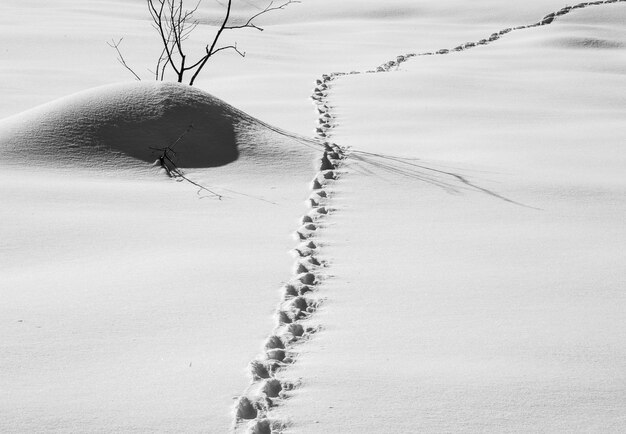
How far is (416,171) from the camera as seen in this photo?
13.8 ft

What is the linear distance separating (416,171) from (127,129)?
1.37 meters

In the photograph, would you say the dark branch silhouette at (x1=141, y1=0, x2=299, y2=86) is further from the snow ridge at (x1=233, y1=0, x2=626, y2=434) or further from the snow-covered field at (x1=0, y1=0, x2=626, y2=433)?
the snow ridge at (x1=233, y1=0, x2=626, y2=434)

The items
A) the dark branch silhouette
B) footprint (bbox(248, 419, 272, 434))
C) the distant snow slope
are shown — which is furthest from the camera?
the dark branch silhouette

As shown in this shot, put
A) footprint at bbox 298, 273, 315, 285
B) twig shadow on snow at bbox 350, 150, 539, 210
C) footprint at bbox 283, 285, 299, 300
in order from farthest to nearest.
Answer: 1. twig shadow on snow at bbox 350, 150, 539, 210
2. footprint at bbox 298, 273, 315, 285
3. footprint at bbox 283, 285, 299, 300

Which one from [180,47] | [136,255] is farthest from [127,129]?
[180,47]

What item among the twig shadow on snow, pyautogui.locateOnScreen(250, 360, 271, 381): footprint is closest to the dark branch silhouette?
the twig shadow on snow

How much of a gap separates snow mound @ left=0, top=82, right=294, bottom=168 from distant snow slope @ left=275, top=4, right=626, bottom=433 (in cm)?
69

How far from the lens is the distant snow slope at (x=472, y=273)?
2.01m

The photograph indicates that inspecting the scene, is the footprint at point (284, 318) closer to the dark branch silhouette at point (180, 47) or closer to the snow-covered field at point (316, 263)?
the snow-covered field at point (316, 263)

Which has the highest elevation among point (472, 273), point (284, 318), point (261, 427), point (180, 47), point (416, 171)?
point (180, 47)

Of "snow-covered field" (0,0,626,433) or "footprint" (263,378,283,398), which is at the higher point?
"snow-covered field" (0,0,626,433)

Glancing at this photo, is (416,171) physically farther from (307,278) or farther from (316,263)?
(307,278)

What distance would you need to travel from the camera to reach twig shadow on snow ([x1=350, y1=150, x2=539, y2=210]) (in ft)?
13.0

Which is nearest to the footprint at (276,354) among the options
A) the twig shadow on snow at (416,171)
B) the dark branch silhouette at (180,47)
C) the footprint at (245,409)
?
the footprint at (245,409)
